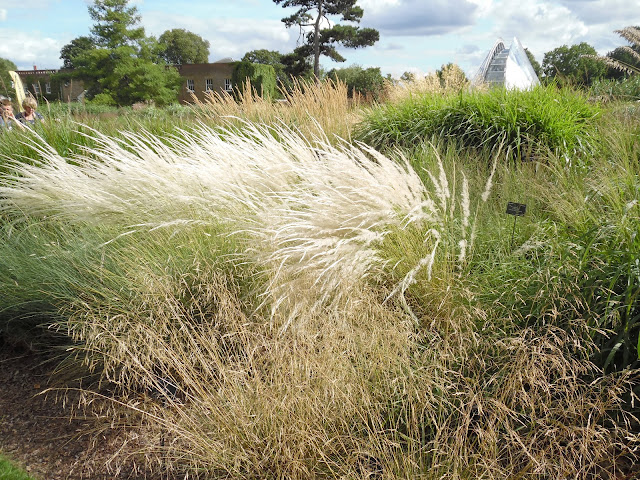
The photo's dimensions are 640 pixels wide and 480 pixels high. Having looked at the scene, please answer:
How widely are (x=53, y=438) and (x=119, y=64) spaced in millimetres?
32811

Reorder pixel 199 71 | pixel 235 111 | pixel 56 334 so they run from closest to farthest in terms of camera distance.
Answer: pixel 56 334 → pixel 235 111 → pixel 199 71

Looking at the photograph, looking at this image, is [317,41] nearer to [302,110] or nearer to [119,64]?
[119,64]

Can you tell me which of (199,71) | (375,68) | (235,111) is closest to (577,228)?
(235,111)

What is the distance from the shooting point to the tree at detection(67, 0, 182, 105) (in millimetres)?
31766

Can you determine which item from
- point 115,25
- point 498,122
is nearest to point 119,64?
point 115,25

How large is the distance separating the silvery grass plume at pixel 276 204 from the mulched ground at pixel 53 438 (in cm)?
95

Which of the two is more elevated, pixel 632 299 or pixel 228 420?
pixel 632 299

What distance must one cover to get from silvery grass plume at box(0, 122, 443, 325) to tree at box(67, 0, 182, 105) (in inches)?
1189

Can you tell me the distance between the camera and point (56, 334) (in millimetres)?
3334

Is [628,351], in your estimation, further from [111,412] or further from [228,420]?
[111,412]

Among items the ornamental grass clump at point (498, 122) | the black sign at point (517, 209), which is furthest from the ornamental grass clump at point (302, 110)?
the black sign at point (517, 209)

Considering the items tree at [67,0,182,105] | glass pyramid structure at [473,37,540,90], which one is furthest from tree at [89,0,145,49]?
glass pyramid structure at [473,37,540,90]

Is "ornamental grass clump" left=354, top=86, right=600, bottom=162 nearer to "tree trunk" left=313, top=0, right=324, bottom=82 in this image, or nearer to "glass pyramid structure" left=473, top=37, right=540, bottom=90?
"glass pyramid structure" left=473, top=37, right=540, bottom=90

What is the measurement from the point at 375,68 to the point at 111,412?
102 feet
